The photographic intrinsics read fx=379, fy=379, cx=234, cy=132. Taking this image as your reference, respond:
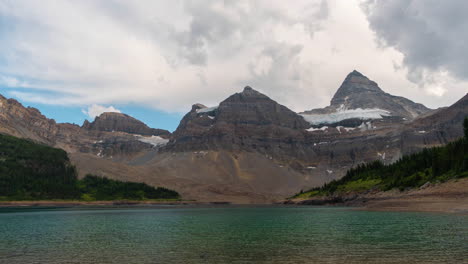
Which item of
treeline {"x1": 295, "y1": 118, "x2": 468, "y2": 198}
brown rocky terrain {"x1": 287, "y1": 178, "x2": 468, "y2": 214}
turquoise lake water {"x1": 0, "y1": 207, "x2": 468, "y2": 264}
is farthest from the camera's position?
treeline {"x1": 295, "y1": 118, "x2": 468, "y2": 198}

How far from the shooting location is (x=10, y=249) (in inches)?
1609

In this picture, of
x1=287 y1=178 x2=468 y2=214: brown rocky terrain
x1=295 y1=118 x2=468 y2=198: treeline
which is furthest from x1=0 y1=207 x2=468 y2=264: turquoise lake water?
x1=295 y1=118 x2=468 y2=198: treeline

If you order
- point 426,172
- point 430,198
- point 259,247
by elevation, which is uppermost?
point 426,172

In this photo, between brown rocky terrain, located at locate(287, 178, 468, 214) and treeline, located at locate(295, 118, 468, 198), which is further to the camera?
treeline, located at locate(295, 118, 468, 198)

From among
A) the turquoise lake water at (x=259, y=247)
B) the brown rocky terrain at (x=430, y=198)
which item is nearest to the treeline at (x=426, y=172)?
the brown rocky terrain at (x=430, y=198)

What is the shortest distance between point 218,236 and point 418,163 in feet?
352

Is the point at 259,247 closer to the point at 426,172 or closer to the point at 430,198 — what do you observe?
the point at 430,198

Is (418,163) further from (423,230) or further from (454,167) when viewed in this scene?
(423,230)

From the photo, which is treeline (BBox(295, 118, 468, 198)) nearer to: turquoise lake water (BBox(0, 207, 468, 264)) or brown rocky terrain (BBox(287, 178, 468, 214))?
brown rocky terrain (BBox(287, 178, 468, 214))

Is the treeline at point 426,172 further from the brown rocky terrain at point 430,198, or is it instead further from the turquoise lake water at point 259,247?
the turquoise lake water at point 259,247

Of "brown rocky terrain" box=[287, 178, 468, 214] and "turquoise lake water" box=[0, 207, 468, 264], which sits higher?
"brown rocky terrain" box=[287, 178, 468, 214]

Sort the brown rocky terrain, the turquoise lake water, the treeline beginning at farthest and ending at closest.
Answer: the treeline
the brown rocky terrain
the turquoise lake water

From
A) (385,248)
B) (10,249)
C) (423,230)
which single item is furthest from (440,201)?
(10,249)

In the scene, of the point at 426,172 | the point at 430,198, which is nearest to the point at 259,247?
the point at 430,198
